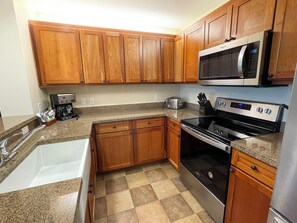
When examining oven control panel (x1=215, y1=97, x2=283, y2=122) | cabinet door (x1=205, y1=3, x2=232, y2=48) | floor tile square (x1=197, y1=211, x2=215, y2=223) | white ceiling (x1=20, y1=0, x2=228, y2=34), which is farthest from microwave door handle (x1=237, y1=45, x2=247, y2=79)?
floor tile square (x1=197, y1=211, x2=215, y2=223)

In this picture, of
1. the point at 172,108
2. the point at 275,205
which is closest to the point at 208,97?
the point at 172,108

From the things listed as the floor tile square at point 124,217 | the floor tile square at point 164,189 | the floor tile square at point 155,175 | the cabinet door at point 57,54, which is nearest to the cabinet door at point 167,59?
the cabinet door at point 57,54

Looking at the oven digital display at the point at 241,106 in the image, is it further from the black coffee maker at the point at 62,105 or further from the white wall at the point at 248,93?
the black coffee maker at the point at 62,105

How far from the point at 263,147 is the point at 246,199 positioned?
420mm

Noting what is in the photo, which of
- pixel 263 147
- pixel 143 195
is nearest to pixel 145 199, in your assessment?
pixel 143 195

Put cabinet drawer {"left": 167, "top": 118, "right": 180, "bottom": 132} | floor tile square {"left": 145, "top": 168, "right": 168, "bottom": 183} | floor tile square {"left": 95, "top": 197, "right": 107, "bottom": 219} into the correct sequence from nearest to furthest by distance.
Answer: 1. floor tile square {"left": 95, "top": 197, "right": 107, "bottom": 219}
2. cabinet drawer {"left": 167, "top": 118, "right": 180, "bottom": 132}
3. floor tile square {"left": 145, "top": 168, "right": 168, "bottom": 183}

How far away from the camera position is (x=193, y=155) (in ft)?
5.78

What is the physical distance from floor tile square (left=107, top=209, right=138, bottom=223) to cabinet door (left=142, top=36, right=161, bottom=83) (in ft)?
6.23

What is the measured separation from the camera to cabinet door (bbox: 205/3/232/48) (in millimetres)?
1489

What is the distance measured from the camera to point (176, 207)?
5.52ft

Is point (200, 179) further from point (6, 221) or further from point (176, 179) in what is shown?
point (6, 221)

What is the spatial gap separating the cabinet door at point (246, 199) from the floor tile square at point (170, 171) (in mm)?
1007

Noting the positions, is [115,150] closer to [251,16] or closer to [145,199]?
[145,199]

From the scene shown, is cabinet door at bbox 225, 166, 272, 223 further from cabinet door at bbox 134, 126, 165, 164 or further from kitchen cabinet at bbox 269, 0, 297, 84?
cabinet door at bbox 134, 126, 165, 164
